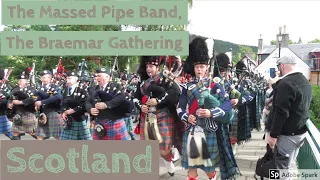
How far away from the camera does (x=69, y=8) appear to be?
4035 mm

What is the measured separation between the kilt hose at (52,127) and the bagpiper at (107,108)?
2.04m

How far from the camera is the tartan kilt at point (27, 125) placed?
7562mm

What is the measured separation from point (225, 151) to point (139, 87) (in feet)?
5.72

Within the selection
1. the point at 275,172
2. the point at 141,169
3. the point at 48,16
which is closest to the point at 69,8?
the point at 48,16

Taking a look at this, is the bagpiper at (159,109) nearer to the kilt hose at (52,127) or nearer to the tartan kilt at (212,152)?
the tartan kilt at (212,152)

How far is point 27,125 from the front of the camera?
7566 mm

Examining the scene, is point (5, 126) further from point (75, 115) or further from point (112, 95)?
point (112, 95)

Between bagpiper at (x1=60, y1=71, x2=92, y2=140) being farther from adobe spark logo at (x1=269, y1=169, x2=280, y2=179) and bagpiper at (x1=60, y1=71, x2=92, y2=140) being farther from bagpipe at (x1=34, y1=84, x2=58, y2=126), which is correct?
adobe spark logo at (x1=269, y1=169, x2=280, y2=179)

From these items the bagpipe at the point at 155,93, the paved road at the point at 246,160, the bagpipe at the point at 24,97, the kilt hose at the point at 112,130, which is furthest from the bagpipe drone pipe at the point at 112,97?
the bagpipe at the point at 24,97

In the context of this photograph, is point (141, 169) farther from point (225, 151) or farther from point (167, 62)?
point (167, 62)

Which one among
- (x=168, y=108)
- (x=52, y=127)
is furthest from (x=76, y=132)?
(x=52, y=127)

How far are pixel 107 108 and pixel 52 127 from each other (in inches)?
94.1

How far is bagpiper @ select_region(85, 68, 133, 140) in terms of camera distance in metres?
4.98

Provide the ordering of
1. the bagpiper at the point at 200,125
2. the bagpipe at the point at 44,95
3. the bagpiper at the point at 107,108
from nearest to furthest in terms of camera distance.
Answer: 1. the bagpiper at the point at 200,125
2. the bagpiper at the point at 107,108
3. the bagpipe at the point at 44,95
